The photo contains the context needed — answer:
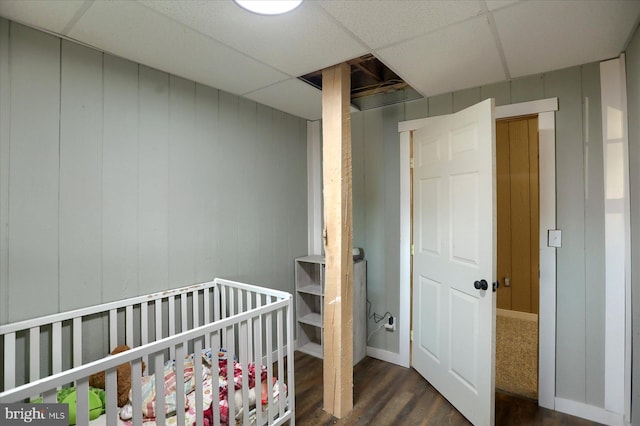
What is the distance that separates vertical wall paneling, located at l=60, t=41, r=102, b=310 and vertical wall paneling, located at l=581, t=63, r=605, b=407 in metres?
2.97

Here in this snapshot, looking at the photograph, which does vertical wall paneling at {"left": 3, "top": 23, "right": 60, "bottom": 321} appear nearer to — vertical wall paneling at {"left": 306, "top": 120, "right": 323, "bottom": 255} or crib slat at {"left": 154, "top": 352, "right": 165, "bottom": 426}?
crib slat at {"left": 154, "top": 352, "right": 165, "bottom": 426}

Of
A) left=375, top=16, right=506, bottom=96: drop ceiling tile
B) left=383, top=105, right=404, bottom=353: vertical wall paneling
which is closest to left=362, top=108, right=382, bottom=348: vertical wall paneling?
left=383, top=105, right=404, bottom=353: vertical wall paneling

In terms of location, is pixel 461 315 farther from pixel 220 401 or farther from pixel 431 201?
pixel 220 401

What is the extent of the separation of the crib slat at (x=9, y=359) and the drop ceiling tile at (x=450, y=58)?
2368 millimetres

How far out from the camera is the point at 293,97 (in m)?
2.58

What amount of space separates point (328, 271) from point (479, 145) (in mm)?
1228

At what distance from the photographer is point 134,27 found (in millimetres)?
1557

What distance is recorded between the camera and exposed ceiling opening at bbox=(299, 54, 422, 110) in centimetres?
233

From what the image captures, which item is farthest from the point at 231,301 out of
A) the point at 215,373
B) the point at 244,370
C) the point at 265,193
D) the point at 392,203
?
the point at 392,203

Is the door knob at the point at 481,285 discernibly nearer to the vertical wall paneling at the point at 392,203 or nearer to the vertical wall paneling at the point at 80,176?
the vertical wall paneling at the point at 392,203

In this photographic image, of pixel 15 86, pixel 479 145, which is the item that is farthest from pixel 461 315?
pixel 15 86

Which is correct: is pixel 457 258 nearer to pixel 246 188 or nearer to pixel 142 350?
pixel 246 188

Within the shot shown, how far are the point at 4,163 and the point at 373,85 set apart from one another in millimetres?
2400

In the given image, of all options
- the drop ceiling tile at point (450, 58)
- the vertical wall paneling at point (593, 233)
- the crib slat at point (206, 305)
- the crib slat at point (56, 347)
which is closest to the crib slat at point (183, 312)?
the crib slat at point (206, 305)
